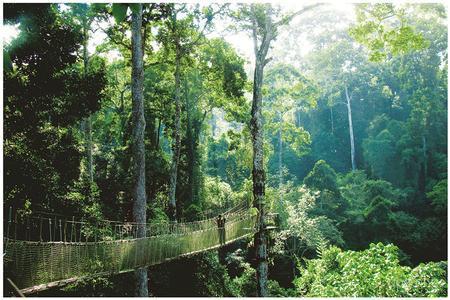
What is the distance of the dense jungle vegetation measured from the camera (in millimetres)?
4469

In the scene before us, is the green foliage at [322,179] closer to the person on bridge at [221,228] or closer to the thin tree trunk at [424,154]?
the thin tree trunk at [424,154]

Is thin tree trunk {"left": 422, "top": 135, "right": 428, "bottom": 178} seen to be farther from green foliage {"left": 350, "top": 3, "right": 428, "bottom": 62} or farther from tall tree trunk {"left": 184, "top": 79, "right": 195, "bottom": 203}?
green foliage {"left": 350, "top": 3, "right": 428, "bottom": 62}

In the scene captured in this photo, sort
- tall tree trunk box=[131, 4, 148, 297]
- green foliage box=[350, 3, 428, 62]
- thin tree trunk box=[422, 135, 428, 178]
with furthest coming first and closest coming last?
thin tree trunk box=[422, 135, 428, 178] < tall tree trunk box=[131, 4, 148, 297] < green foliage box=[350, 3, 428, 62]

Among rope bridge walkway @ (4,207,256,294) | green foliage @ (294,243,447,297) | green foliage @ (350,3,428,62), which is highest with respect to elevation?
green foliage @ (350,3,428,62)

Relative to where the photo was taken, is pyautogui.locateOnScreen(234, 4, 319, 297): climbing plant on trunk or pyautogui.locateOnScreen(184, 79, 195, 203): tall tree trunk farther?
pyautogui.locateOnScreen(184, 79, 195, 203): tall tree trunk

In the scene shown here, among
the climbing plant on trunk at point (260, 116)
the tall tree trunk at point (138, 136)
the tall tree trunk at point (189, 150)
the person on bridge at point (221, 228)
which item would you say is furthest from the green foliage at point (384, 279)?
the tall tree trunk at point (189, 150)

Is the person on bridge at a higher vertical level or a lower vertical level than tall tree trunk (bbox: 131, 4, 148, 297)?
lower

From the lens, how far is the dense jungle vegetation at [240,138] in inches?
176

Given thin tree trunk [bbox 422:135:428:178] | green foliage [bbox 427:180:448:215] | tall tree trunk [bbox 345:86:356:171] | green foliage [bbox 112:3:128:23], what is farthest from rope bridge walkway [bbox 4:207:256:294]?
tall tree trunk [bbox 345:86:356:171]

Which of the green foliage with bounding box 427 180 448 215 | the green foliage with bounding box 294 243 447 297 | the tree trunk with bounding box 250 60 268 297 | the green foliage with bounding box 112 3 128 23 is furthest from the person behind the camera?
the green foliage with bounding box 427 180 448 215

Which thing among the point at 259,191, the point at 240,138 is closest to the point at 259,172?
the point at 259,191

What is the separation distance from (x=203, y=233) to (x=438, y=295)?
3.04 meters

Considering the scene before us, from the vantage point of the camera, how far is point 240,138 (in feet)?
35.7

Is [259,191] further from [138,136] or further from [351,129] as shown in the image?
[351,129]
